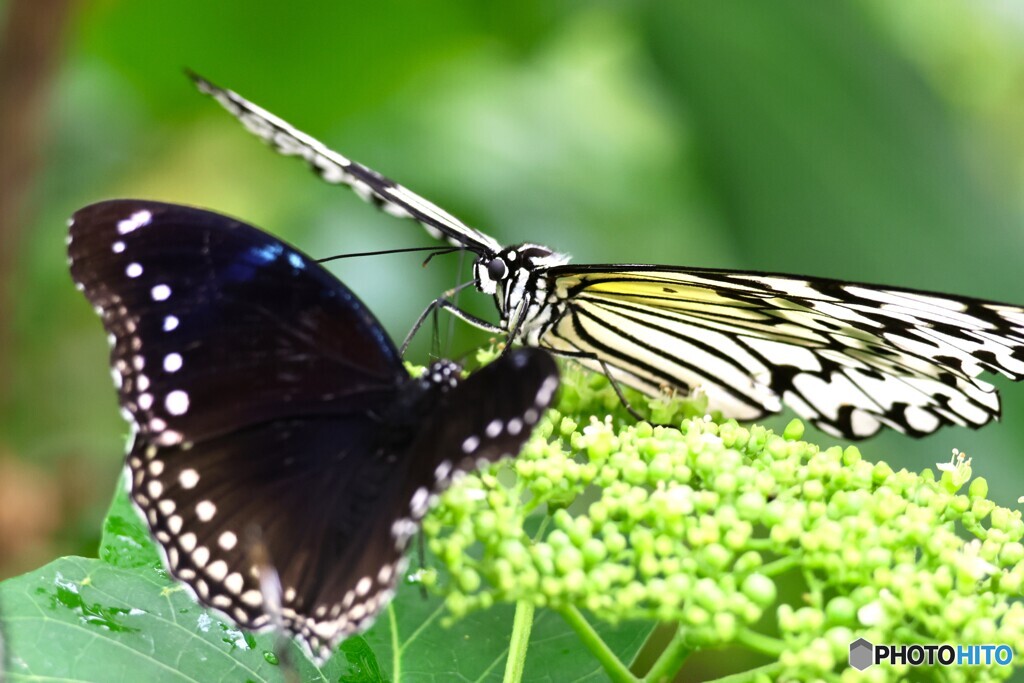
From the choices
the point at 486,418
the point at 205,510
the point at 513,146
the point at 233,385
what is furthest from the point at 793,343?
the point at 513,146

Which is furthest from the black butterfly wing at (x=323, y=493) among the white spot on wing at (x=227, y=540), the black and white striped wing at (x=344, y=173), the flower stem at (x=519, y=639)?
the black and white striped wing at (x=344, y=173)

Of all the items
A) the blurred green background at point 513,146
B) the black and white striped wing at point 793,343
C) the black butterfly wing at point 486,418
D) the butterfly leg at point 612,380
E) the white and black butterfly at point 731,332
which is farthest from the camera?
the blurred green background at point 513,146

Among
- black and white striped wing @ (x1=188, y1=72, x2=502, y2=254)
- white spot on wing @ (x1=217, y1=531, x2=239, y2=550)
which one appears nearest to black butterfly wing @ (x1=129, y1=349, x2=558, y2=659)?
white spot on wing @ (x1=217, y1=531, x2=239, y2=550)

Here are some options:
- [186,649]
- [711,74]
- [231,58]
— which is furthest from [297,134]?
[231,58]

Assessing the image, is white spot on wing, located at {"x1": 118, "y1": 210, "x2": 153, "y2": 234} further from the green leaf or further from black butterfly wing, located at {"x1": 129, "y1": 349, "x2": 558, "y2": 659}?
the green leaf

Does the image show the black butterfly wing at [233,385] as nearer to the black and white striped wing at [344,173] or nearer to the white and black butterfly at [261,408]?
the white and black butterfly at [261,408]

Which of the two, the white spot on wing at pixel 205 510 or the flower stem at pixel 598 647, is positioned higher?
the white spot on wing at pixel 205 510

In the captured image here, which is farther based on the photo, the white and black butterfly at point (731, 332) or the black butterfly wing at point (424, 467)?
the white and black butterfly at point (731, 332)

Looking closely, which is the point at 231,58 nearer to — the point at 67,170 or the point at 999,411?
the point at 67,170
